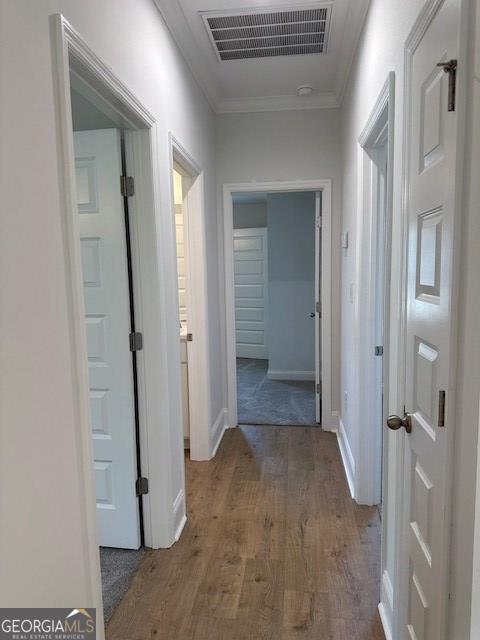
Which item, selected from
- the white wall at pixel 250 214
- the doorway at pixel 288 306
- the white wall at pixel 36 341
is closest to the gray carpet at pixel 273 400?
the doorway at pixel 288 306

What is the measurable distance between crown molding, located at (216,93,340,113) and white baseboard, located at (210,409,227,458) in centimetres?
258

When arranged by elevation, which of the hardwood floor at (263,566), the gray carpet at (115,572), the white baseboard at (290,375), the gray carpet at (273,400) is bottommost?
the hardwood floor at (263,566)

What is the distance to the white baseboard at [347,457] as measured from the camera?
279 centimetres

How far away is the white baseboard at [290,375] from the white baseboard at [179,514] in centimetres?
324

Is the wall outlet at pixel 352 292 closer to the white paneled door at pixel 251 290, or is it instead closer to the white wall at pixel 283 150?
the white wall at pixel 283 150

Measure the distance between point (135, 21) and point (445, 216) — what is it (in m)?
1.60

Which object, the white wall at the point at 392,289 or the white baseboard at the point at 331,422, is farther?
Result: the white baseboard at the point at 331,422

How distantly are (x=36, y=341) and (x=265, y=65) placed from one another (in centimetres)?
270

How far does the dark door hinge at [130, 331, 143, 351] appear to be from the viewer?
2113 mm

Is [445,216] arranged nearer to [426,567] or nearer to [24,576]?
[426,567]

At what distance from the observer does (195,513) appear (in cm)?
260

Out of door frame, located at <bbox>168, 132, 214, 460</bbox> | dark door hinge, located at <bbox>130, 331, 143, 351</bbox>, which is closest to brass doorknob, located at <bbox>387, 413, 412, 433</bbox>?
dark door hinge, located at <bbox>130, 331, 143, 351</bbox>

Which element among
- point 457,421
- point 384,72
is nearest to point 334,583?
point 457,421

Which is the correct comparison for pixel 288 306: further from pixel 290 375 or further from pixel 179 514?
pixel 179 514
